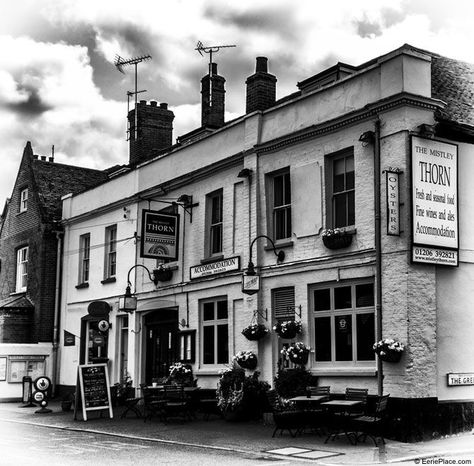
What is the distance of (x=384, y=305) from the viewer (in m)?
14.7

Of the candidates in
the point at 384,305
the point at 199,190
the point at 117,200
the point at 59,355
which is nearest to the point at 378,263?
the point at 384,305

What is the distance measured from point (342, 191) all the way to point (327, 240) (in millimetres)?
1176

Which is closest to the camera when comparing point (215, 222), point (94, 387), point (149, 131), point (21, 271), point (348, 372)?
point (348, 372)

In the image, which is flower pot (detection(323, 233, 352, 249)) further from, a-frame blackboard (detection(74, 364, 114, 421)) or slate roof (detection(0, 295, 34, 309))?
slate roof (detection(0, 295, 34, 309))

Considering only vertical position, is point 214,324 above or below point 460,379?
above

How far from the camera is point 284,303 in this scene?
17609 millimetres

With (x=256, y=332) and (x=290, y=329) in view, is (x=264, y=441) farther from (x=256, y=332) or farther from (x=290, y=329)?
(x=256, y=332)

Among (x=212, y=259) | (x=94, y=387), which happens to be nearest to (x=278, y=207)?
(x=212, y=259)

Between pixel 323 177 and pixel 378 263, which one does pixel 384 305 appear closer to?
pixel 378 263

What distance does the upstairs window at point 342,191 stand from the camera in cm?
1628

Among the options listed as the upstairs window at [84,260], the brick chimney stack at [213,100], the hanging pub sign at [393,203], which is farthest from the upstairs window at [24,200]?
the hanging pub sign at [393,203]

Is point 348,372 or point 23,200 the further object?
point 23,200

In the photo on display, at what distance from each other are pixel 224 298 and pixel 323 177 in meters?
4.77

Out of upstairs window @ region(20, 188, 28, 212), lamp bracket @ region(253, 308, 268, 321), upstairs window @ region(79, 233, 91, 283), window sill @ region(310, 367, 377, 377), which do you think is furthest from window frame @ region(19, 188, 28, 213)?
window sill @ region(310, 367, 377, 377)
